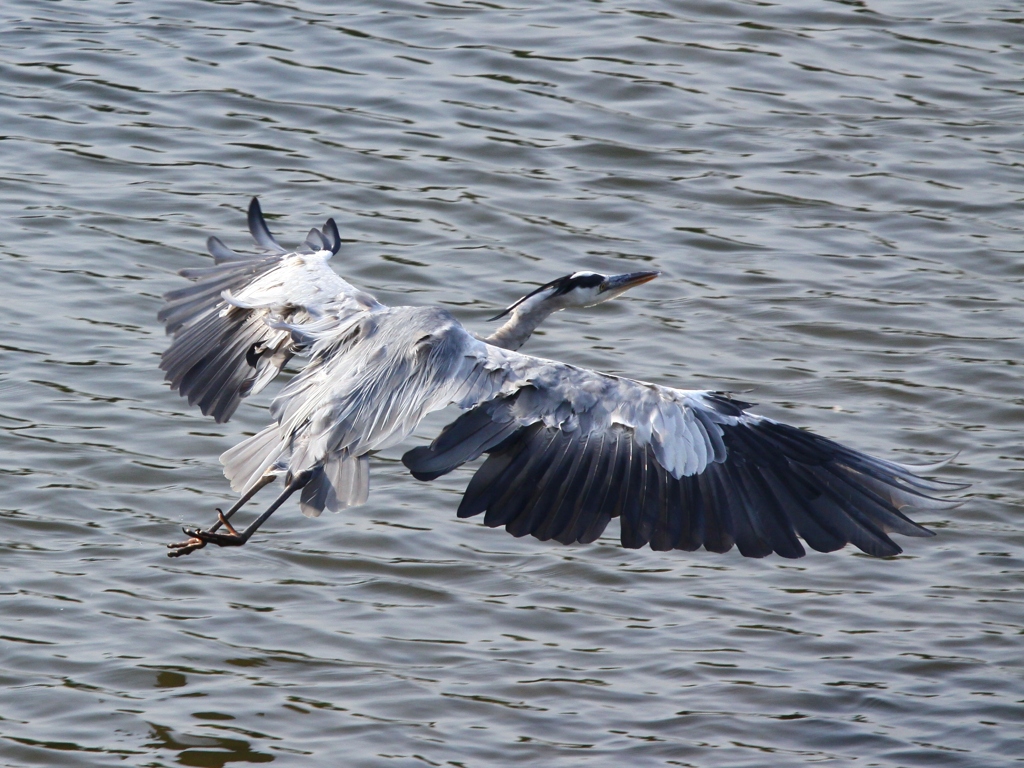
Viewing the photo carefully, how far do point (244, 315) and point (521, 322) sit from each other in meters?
1.50

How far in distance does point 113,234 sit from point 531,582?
4.92 m

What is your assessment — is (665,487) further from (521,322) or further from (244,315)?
(244,315)

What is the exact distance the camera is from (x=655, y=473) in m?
6.74

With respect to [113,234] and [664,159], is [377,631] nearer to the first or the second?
[113,234]

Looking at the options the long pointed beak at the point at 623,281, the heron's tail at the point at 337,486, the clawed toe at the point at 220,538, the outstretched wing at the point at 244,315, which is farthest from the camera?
the long pointed beak at the point at 623,281

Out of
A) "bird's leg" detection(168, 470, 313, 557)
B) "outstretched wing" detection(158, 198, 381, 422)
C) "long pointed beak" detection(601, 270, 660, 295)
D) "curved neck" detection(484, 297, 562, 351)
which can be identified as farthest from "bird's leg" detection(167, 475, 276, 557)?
"long pointed beak" detection(601, 270, 660, 295)

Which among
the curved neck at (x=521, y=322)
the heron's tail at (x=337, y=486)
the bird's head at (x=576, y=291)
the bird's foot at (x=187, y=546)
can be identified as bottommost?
the bird's foot at (x=187, y=546)

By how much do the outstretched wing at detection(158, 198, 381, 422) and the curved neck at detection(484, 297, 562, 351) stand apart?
2.78 feet

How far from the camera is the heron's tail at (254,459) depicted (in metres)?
7.26

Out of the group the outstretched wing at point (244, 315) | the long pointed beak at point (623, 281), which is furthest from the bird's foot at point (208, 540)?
the long pointed beak at point (623, 281)

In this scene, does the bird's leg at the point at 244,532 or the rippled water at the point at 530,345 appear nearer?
the bird's leg at the point at 244,532

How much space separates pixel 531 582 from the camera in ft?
27.4

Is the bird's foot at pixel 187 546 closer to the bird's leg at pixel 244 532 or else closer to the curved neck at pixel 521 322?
the bird's leg at pixel 244 532

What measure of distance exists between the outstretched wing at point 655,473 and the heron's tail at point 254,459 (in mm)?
949
